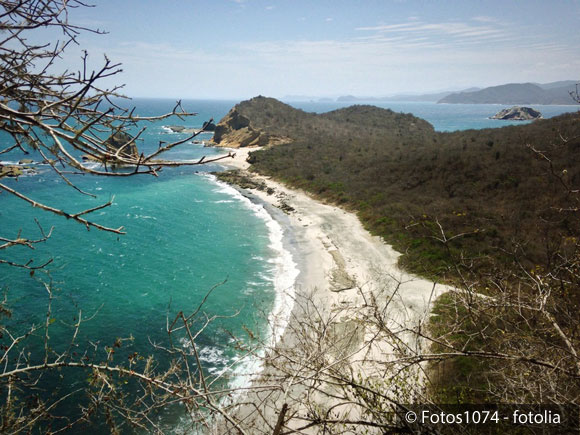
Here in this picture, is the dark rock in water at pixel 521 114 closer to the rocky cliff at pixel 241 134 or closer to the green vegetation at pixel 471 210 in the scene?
the green vegetation at pixel 471 210

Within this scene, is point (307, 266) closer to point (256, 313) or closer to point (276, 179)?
point (256, 313)

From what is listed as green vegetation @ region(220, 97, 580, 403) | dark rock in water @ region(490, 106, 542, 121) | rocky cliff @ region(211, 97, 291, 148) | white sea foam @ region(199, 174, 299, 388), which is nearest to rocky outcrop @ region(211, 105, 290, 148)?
rocky cliff @ region(211, 97, 291, 148)

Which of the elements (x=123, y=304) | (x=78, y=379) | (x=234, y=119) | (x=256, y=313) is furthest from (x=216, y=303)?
(x=234, y=119)

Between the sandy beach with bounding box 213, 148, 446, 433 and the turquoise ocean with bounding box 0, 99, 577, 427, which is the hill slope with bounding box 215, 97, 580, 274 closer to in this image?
the sandy beach with bounding box 213, 148, 446, 433

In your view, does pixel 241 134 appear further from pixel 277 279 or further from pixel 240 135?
pixel 277 279

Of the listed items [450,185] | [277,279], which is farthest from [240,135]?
[277,279]

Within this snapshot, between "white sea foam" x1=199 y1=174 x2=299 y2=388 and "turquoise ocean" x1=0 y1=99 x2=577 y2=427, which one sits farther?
"turquoise ocean" x1=0 y1=99 x2=577 y2=427

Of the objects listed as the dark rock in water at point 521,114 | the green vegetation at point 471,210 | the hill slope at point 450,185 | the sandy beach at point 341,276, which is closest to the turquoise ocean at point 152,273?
the sandy beach at point 341,276
